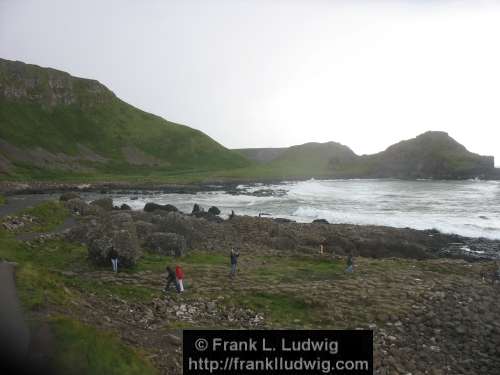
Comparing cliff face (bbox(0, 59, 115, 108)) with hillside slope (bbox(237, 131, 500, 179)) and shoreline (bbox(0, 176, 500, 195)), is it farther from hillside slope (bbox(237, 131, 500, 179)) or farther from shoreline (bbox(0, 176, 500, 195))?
hillside slope (bbox(237, 131, 500, 179))

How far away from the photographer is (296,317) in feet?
49.4

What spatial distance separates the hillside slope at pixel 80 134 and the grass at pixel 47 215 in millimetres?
92635

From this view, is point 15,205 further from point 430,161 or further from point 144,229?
point 430,161

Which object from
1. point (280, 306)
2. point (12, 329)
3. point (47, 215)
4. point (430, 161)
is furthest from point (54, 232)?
point (430, 161)

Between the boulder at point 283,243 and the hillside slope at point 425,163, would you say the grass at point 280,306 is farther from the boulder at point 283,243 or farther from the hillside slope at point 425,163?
the hillside slope at point 425,163

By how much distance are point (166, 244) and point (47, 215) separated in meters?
16.7

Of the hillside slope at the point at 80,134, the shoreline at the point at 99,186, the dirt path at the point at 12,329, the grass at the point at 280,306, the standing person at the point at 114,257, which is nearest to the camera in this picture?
the dirt path at the point at 12,329

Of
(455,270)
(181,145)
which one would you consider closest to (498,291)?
(455,270)

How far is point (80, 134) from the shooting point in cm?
17088

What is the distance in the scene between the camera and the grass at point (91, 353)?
28.8 feet

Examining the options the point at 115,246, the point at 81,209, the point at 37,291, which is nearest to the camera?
the point at 37,291

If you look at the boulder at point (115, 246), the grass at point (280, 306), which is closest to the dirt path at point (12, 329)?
the boulder at point (115, 246)

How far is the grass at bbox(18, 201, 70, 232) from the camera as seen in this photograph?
3054cm

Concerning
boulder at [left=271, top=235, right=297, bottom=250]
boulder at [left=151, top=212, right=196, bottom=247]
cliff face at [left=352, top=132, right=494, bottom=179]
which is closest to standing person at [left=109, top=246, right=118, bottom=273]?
boulder at [left=151, top=212, right=196, bottom=247]
